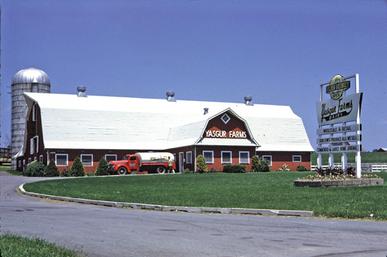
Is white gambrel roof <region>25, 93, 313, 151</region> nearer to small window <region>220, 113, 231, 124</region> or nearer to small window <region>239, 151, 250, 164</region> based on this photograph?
small window <region>220, 113, 231, 124</region>

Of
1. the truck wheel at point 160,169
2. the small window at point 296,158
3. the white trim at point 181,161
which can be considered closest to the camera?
the truck wheel at point 160,169

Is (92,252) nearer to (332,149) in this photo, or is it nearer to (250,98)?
(332,149)

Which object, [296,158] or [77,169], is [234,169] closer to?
[296,158]

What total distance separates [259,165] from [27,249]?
45789 millimetres

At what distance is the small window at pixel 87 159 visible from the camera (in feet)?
177

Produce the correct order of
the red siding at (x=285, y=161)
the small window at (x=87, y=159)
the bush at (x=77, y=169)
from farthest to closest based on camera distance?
1. the red siding at (x=285, y=161)
2. the small window at (x=87, y=159)
3. the bush at (x=77, y=169)

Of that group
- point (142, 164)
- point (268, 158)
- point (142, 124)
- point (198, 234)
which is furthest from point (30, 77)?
point (198, 234)

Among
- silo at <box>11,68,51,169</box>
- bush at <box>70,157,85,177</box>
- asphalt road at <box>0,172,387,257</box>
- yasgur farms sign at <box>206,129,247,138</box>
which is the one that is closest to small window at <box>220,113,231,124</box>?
yasgur farms sign at <box>206,129,247,138</box>

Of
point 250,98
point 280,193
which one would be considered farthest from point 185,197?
point 250,98

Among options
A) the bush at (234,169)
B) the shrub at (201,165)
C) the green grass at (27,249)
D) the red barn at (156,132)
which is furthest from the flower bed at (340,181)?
the red barn at (156,132)

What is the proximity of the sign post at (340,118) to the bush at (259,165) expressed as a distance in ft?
76.0

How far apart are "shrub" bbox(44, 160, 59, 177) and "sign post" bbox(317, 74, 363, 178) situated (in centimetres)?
2603

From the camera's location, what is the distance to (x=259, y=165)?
174 ft

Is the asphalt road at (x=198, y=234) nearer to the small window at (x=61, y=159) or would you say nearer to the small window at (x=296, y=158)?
the small window at (x=61, y=159)
